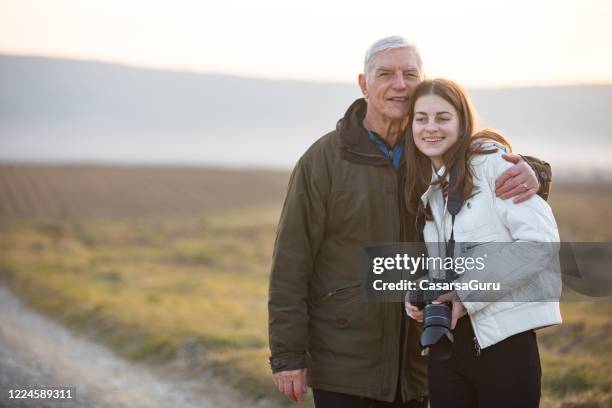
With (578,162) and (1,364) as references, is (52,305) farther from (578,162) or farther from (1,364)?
(578,162)

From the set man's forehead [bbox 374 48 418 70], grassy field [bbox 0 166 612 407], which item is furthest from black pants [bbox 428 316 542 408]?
grassy field [bbox 0 166 612 407]

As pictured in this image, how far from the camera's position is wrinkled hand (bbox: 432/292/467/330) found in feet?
8.63

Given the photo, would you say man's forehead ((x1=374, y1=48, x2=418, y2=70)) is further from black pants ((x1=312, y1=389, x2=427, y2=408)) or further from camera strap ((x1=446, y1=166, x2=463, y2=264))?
black pants ((x1=312, y1=389, x2=427, y2=408))

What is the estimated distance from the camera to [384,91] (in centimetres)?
311

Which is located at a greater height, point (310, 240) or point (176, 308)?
point (310, 240)

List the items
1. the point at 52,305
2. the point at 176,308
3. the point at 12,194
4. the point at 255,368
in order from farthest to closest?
the point at 12,194
the point at 52,305
the point at 176,308
the point at 255,368

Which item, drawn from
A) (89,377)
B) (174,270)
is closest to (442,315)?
(89,377)

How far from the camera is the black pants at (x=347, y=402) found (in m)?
3.13

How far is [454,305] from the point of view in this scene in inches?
104

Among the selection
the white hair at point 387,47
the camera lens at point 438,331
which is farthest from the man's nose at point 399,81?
the camera lens at point 438,331

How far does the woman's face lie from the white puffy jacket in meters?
0.17

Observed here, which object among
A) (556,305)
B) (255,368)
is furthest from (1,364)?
(556,305)

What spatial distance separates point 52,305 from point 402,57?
10416 millimetres

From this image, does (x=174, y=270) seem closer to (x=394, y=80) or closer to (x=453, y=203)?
(x=394, y=80)
